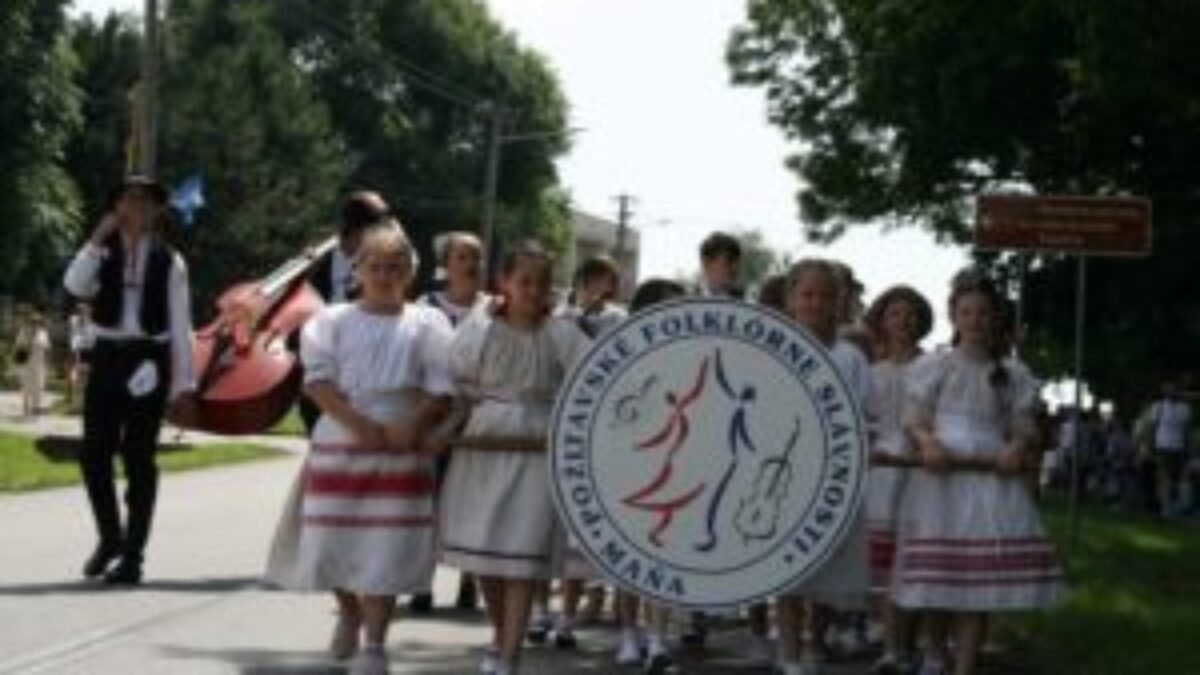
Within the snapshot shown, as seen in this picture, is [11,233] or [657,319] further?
[11,233]

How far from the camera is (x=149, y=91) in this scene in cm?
3450

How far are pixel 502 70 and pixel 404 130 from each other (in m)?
5.37

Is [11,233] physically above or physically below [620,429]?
above

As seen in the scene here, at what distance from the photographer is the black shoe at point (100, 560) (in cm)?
1299

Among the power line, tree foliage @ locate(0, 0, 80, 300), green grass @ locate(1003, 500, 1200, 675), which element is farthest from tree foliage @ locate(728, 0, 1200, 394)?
the power line

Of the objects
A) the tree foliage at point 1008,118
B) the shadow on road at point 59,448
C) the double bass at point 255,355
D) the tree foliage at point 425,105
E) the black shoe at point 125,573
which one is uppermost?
the tree foliage at point 425,105

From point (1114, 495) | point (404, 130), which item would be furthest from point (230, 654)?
point (404, 130)

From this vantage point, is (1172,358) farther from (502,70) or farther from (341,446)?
(502,70)

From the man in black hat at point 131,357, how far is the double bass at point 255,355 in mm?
393

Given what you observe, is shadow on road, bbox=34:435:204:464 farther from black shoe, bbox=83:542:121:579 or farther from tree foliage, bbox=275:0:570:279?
tree foliage, bbox=275:0:570:279

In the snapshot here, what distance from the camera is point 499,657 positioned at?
941 centimetres

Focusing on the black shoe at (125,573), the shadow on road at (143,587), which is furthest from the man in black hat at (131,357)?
the shadow on road at (143,587)

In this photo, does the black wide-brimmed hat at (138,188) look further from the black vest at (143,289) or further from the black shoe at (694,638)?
the black shoe at (694,638)

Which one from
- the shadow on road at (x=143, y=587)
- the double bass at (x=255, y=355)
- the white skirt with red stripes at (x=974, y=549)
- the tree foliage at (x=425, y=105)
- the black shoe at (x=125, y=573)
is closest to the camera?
the white skirt with red stripes at (x=974, y=549)
